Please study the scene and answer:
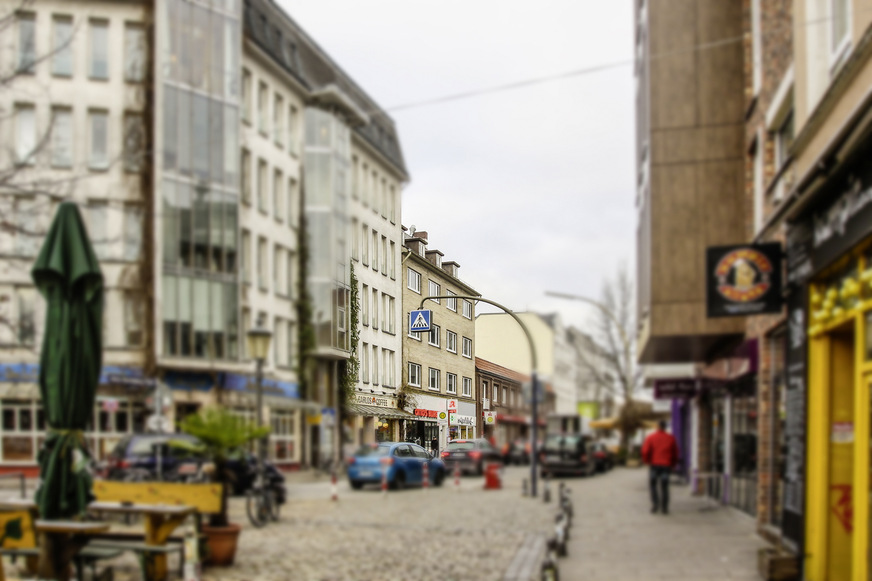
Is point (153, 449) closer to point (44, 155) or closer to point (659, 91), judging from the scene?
point (44, 155)

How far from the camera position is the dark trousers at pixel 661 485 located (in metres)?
19.8

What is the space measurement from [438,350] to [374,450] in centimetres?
36

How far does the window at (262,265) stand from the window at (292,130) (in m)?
0.21

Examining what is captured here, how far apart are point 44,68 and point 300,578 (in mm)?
3805

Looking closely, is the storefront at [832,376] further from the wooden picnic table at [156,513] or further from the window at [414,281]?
the wooden picnic table at [156,513]

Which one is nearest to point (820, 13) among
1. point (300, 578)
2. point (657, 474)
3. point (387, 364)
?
point (300, 578)

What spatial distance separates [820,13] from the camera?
32.5 ft

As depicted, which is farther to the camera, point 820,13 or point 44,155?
point 820,13

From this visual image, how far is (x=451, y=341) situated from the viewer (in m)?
2.58

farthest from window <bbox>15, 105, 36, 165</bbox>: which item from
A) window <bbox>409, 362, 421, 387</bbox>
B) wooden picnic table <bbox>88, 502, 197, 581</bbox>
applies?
window <bbox>409, 362, 421, 387</bbox>

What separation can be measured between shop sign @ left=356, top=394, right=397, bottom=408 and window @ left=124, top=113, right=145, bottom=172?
0.78 meters

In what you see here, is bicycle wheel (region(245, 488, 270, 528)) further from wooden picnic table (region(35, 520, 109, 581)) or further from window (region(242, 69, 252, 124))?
window (region(242, 69, 252, 124))

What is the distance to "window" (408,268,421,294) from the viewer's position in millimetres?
2404

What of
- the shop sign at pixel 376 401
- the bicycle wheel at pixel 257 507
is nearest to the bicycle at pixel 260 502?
the bicycle wheel at pixel 257 507
